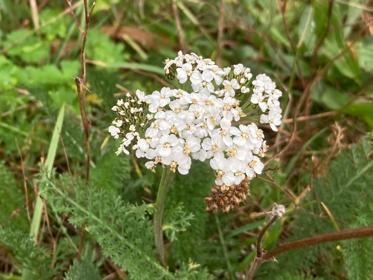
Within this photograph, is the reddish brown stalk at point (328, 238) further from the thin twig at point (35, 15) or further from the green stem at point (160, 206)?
the thin twig at point (35, 15)

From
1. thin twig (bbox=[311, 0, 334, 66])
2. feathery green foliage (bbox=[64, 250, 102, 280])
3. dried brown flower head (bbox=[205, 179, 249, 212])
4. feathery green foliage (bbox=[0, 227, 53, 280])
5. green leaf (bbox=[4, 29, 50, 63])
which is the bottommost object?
feathery green foliage (bbox=[64, 250, 102, 280])

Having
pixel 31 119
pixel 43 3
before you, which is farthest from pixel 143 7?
pixel 31 119

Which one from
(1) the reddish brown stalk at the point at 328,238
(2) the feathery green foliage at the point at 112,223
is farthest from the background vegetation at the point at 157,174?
(1) the reddish brown stalk at the point at 328,238

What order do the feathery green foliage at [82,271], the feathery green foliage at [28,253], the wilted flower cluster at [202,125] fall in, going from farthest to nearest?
the feathery green foliage at [28,253] < the feathery green foliage at [82,271] < the wilted flower cluster at [202,125]

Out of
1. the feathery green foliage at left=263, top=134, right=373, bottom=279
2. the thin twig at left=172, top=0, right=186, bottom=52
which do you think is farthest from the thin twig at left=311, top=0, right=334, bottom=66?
the feathery green foliage at left=263, top=134, right=373, bottom=279

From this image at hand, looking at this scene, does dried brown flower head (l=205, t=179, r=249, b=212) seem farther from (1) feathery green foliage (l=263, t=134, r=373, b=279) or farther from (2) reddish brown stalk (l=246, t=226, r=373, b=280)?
(1) feathery green foliage (l=263, t=134, r=373, b=279)

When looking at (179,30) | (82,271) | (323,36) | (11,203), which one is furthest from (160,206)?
(179,30)

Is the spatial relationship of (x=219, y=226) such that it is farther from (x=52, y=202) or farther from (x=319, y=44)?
(x=319, y=44)
